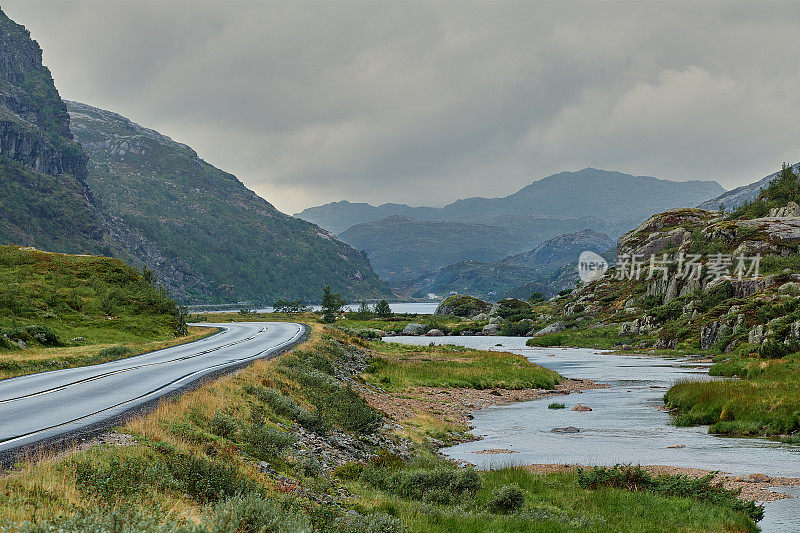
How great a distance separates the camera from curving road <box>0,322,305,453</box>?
14.8 meters

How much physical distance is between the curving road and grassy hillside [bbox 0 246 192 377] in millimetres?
3629

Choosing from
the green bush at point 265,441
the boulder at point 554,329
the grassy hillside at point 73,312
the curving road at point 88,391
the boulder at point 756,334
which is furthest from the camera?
the boulder at point 554,329

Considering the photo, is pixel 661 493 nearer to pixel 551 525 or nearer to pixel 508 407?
pixel 551 525

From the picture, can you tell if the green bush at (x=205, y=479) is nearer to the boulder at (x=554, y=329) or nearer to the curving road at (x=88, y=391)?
the curving road at (x=88, y=391)

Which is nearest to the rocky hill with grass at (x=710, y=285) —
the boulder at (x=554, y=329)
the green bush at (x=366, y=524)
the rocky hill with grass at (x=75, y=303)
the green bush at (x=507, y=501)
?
the boulder at (x=554, y=329)

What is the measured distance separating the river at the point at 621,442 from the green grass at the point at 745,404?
4.07 feet

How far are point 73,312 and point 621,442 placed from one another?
53.1 m

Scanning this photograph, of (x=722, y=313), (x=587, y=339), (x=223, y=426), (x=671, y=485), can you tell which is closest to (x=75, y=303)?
(x=223, y=426)

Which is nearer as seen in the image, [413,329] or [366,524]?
[366,524]

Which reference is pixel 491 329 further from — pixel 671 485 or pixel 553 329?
pixel 671 485

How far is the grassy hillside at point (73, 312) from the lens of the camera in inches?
1441

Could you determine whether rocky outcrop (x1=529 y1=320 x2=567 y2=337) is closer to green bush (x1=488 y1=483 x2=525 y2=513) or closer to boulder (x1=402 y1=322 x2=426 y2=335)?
boulder (x1=402 y1=322 x2=426 y2=335)

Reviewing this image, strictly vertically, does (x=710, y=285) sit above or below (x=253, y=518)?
above

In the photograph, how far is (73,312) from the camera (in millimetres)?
54219
